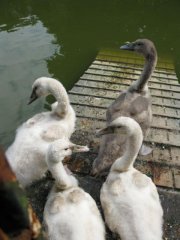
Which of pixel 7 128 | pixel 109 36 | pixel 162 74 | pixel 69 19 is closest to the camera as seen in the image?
pixel 7 128

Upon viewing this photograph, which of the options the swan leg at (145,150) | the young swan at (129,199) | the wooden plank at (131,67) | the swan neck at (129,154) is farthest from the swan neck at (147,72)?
the wooden plank at (131,67)

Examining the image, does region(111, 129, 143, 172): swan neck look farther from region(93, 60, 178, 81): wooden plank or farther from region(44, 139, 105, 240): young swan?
region(93, 60, 178, 81): wooden plank

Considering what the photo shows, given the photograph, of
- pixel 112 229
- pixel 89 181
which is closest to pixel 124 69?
pixel 89 181

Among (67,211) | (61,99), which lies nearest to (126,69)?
(61,99)

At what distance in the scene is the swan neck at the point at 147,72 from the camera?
572 cm

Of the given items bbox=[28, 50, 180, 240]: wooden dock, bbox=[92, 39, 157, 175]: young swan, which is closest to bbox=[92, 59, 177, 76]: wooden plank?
bbox=[28, 50, 180, 240]: wooden dock

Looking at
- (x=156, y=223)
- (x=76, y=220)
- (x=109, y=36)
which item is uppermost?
(x=76, y=220)

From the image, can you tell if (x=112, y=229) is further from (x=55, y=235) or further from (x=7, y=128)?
(x=7, y=128)

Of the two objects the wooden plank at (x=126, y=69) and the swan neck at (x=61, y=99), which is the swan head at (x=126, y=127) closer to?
the swan neck at (x=61, y=99)

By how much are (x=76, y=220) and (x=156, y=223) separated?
800 mm

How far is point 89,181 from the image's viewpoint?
4652 millimetres

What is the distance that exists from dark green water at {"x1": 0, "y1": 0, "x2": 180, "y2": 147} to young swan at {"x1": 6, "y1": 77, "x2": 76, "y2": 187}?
153 cm

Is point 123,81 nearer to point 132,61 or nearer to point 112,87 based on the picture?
point 112,87

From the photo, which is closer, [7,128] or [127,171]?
[127,171]
